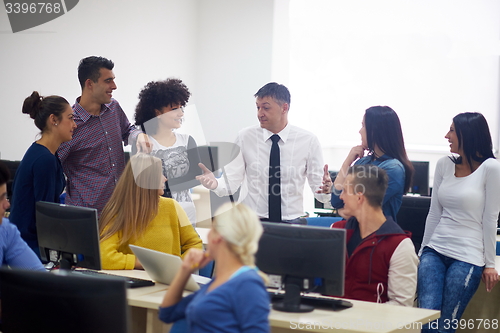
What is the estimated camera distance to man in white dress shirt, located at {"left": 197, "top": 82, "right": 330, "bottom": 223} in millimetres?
3508

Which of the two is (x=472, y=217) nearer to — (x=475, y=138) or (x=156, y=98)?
(x=475, y=138)

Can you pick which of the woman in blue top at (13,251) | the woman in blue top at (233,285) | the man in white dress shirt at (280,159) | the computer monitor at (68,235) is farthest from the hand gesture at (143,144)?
the woman in blue top at (233,285)

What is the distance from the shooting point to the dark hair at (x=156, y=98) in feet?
11.3

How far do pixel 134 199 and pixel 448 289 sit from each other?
1.70m

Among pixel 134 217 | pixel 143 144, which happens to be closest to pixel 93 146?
pixel 143 144

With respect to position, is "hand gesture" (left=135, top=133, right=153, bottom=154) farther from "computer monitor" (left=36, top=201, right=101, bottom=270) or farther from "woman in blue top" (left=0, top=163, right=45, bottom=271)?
"woman in blue top" (left=0, top=163, right=45, bottom=271)

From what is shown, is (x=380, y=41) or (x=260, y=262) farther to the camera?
(x=380, y=41)

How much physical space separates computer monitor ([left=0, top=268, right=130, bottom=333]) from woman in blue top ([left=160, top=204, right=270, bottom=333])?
0.74 feet

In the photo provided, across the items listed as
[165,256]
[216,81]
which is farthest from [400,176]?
[216,81]

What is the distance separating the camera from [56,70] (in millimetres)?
5453

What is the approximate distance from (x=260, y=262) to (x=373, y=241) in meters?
0.58

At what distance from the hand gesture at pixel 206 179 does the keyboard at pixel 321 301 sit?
1067mm

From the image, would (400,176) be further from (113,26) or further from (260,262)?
(113,26)

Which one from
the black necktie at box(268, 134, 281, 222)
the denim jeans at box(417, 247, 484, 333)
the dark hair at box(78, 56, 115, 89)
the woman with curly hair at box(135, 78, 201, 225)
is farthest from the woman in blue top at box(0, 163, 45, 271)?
the denim jeans at box(417, 247, 484, 333)
